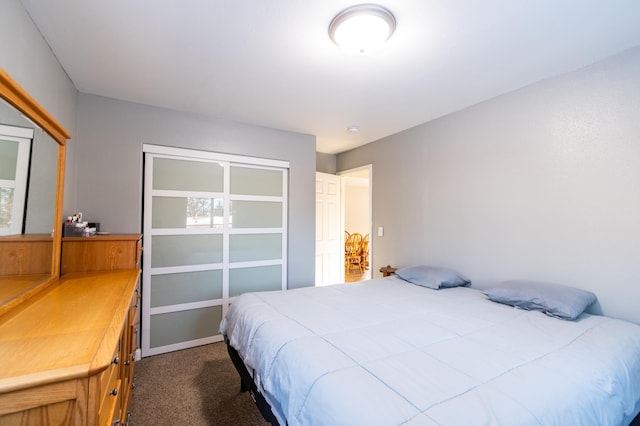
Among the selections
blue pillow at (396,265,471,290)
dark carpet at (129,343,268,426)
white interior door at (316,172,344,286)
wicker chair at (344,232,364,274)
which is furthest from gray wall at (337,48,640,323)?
wicker chair at (344,232,364,274)

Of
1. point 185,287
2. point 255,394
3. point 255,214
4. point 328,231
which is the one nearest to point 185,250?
point 185,287

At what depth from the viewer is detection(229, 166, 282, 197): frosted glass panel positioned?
10.6ft

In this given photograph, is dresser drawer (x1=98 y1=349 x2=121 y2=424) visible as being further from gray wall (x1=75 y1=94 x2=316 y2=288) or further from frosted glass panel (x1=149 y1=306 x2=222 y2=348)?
gray wall (x1=75 y1=94 x2=316 y2=288)

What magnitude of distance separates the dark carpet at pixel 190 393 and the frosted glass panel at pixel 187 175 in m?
1.71

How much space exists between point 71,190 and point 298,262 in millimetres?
2366

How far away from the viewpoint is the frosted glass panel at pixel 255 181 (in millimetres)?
3219

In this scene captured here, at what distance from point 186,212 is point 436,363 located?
8.82ft

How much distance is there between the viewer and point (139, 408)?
1.93 m

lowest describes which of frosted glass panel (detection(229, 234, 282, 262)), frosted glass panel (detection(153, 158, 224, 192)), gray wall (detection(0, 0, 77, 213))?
frosted glass panel (detection(229, 234, 282, 262))

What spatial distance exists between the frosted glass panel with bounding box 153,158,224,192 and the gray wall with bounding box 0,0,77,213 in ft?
2.24

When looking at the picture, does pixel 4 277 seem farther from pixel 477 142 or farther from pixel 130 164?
pixel 477 142

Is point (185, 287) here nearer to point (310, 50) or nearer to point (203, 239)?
point (203, 239)

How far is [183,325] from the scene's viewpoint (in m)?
2.88

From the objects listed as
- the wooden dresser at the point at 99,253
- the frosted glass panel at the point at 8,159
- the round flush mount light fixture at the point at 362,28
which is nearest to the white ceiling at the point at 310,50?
the round flush mount light fixture at the point at 362,28
